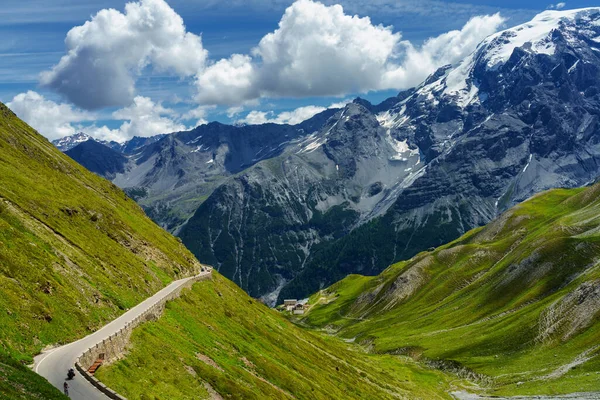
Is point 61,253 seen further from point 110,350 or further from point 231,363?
point 110,350

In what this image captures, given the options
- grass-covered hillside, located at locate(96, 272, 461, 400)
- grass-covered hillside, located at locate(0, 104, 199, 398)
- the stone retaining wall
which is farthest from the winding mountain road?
grass-covered hillside, located at locate(96, 272, 461, 400)

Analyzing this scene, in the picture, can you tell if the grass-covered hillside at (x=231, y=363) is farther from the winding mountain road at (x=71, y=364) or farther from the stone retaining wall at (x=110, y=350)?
the winding mountain road at (x=71, y=364)

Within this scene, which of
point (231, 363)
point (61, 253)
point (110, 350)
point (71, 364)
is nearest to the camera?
point (71, 364)

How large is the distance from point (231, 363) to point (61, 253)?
29.4 metres

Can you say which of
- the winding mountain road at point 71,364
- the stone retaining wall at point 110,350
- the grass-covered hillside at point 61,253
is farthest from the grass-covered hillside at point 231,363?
the grass-covered hillside at point 61,253

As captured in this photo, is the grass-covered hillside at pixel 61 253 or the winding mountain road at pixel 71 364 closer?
the winding mountain road at pixel 71 364

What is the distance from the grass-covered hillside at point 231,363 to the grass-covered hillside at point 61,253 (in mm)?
7705

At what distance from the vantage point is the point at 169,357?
60.5 meters

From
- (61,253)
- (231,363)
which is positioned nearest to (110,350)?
(231,363)

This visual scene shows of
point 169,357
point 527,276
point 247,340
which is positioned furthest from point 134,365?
point 527,276

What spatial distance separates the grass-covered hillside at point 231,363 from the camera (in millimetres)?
54688

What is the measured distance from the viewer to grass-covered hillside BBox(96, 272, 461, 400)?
179 feet

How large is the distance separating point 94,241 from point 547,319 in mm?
126053

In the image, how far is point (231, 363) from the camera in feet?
244
